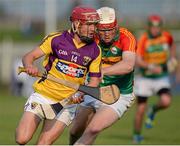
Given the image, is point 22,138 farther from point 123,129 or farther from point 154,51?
point 123,129

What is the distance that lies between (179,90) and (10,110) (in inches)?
387

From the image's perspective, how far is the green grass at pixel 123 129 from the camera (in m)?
16.5

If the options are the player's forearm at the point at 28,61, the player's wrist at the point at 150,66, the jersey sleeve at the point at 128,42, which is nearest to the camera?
the player's forearm at the point at 28,61

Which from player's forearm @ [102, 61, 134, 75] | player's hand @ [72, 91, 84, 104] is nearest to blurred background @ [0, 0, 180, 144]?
player's forearm @ [102, 61, 134, 75]

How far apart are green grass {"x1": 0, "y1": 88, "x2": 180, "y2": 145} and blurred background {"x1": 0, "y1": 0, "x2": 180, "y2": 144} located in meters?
4.96

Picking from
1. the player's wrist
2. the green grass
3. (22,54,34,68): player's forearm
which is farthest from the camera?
the player's wrist

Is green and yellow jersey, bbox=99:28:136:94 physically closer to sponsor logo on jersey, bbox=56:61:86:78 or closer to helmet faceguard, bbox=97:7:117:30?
helmet faceguard, bbox=97:7:117:30

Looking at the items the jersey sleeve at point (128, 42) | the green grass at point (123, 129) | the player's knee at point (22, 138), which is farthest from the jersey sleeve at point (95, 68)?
the green grass at point (123, 129)

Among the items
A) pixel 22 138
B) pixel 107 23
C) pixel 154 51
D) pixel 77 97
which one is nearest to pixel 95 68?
pixel 77 97

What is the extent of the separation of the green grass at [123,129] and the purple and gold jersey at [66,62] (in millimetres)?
4484

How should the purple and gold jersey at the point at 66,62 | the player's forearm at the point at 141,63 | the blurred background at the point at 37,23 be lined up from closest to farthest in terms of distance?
the purple and gold jersey at the point at 66,62 → the player's forearm at the point at 141,63 → the blurred background at the point at 37,23

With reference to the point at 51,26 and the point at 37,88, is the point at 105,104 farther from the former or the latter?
the point at 51,26

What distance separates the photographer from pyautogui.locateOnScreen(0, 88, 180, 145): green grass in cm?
1650

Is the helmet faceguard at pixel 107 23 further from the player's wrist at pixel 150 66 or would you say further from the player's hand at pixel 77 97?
the player's wrist at pixel 150 66
